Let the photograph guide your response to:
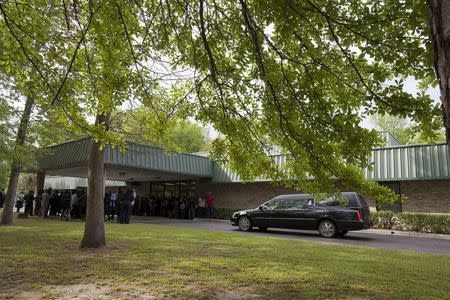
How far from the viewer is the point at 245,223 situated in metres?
18.0

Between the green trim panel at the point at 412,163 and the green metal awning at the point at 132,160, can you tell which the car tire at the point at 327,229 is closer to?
the green trim panel at the point at 412,163

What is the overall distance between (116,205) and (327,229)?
11909 millimetres

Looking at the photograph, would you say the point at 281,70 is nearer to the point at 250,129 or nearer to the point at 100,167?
the point at 250,129

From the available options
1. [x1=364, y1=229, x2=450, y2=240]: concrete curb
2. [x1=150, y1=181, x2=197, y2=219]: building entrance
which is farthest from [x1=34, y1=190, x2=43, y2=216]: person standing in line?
[x1=364, y1=229, x2=450, y2=240]: concrete curb

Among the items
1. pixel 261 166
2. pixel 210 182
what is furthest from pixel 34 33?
pixel 210 182

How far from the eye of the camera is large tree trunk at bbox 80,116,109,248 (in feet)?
31.8

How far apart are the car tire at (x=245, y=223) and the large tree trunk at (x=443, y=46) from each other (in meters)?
16.1

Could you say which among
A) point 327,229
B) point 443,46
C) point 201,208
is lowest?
point 327,229

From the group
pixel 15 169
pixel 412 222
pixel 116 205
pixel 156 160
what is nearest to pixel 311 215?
pixel 412 222

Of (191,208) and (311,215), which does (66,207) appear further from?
(311,215)

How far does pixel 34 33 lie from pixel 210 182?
72.8 feet

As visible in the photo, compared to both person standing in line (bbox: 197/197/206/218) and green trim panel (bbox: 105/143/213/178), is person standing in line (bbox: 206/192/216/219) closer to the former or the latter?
person standing in line (bbox: 197/197/206/218)

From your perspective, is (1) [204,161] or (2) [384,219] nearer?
(2) [384,219]

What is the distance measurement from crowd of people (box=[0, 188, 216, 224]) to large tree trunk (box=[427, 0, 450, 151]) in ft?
58.2
